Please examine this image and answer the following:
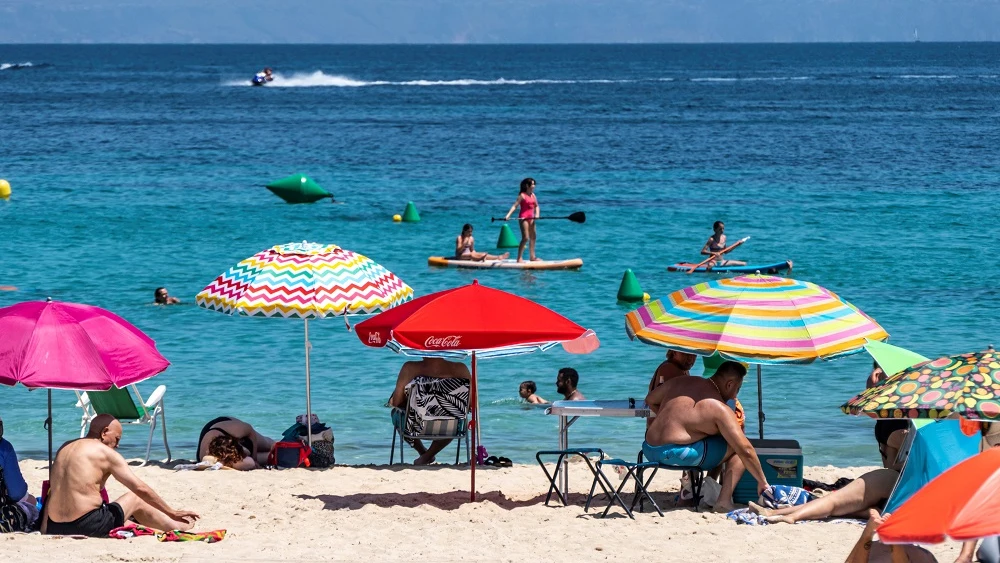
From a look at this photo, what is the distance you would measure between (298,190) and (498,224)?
6.35 metres

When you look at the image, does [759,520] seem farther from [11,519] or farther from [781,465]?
[11,519]

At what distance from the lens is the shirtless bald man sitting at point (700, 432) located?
884cm

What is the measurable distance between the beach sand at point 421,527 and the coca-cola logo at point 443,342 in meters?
1.17

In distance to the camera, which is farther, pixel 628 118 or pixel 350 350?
pixel 628 118

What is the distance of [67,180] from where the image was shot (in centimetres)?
3894

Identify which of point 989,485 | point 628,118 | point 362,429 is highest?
point 628,118

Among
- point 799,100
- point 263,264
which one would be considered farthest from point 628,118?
point 263,264

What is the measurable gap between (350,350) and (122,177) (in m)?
24.8

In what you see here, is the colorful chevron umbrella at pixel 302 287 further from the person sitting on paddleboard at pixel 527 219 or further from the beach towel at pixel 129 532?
the person sitting on paddleboard at pixel 527 219

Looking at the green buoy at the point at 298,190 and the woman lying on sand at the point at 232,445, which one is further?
the green buoy at the point at 298,190

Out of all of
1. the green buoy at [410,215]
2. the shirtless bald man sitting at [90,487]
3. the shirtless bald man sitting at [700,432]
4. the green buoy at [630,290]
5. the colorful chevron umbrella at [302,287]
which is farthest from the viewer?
the green buoy at [410,215]

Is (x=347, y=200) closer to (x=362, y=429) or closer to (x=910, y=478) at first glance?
(x=362, y=429)

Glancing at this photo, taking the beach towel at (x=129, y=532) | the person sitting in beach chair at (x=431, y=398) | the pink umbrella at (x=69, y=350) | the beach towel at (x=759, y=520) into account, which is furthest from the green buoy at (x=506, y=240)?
the beach towel at (x=129, y=532)

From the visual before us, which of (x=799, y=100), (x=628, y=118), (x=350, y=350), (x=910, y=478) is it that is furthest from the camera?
(x=799, y=100)
